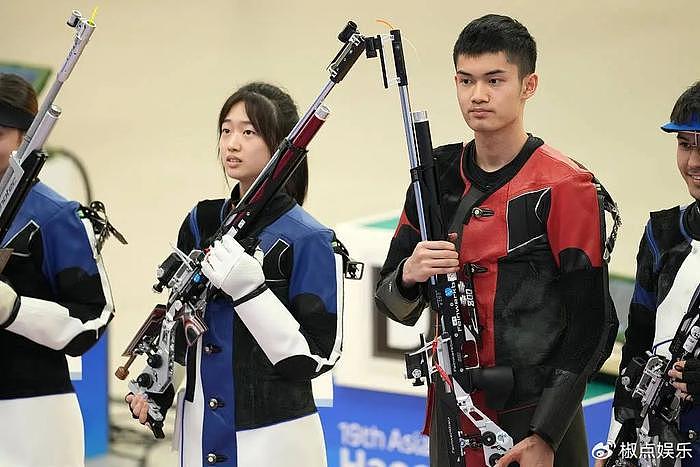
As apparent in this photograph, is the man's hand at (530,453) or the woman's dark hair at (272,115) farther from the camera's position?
the woman's dark hair at (272,115)

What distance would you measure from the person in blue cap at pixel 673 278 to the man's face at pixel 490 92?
0.39 meters

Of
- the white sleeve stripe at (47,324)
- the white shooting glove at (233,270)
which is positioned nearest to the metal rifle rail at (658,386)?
the white shooting glove at (233,270)

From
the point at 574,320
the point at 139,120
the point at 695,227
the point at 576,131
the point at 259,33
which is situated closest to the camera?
the point at 574,320

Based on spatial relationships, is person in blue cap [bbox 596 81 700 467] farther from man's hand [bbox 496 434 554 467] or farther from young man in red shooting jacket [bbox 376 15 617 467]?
man's hand [bbox 496 434 554 467]

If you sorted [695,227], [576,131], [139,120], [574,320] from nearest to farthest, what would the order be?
[574,320], [695,227], [576,131], [139,120]

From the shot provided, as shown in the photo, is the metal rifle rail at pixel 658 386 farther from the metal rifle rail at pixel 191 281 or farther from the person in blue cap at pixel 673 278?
the metal rifle rail at pixel 191 281

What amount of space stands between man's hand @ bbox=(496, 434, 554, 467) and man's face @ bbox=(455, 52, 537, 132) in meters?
0.54

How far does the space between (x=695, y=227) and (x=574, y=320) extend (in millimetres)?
426

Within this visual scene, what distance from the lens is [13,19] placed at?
4.77 meters

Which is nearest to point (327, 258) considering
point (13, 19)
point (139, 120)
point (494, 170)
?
point (494, 170)

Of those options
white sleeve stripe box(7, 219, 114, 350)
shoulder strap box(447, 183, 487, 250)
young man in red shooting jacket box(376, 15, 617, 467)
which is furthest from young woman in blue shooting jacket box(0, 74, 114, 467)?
shoulder strap box(447, 183, 487, 250)

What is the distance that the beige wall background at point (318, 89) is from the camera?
10.9 feet

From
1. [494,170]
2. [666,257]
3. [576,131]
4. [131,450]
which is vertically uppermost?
[576,131]

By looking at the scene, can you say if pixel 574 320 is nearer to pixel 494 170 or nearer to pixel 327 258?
pixel 494 170
